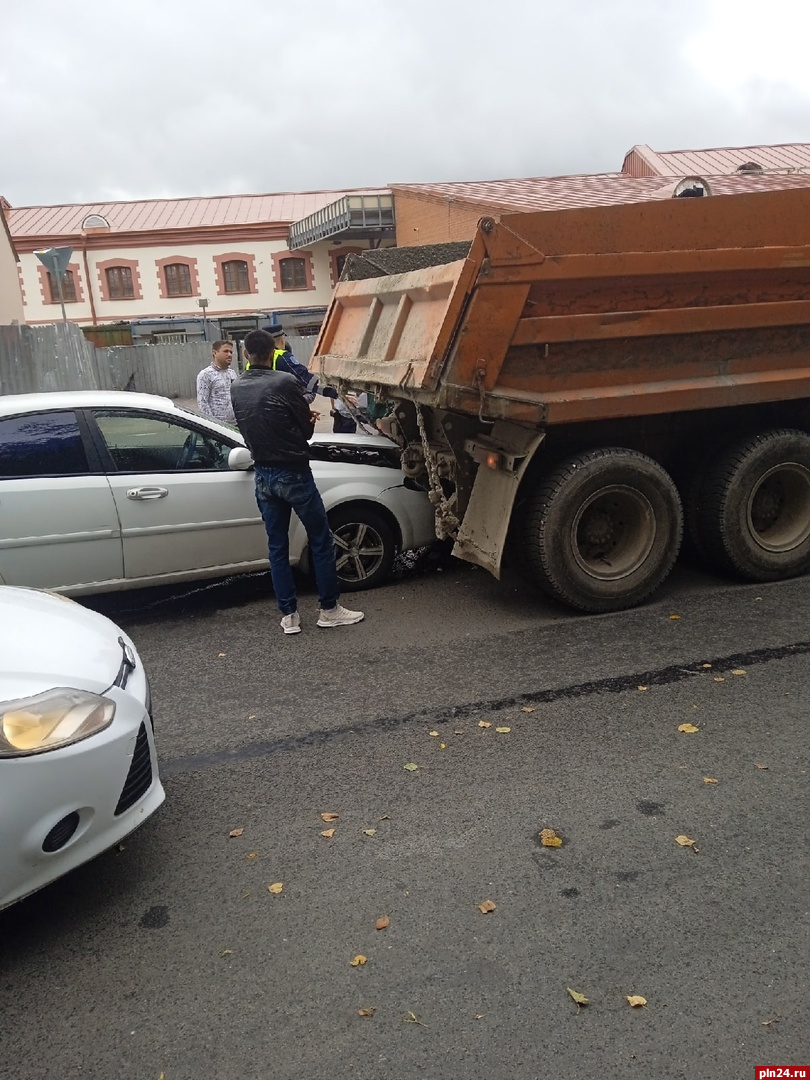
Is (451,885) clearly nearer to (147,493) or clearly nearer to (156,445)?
(147,493)

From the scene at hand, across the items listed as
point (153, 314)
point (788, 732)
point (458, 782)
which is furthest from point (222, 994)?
point (153, 314)

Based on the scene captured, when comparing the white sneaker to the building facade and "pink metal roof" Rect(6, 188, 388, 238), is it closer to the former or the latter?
the building facade

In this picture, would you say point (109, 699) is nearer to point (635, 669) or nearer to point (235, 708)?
point (235, 708)

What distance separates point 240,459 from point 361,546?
1094 millimetres

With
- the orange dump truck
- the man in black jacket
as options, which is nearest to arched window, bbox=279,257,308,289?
the orange dump truck

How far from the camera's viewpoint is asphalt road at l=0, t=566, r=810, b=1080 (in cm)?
250

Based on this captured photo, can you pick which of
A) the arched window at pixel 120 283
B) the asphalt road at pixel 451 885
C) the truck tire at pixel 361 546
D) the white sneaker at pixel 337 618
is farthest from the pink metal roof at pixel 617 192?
the arched window at pixel 120 283

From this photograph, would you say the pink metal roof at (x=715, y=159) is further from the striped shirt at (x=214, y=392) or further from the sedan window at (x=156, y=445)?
the sedan window at (x=156, y=445)

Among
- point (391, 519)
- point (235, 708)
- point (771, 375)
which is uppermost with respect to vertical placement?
point (771, 375)

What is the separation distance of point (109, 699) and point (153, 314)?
136 ft

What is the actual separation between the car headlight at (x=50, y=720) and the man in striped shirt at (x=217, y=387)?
5578 millimetres

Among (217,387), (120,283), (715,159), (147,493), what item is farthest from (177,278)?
(147,493)

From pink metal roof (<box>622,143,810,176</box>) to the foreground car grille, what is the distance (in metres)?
30.0

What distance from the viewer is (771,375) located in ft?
19.1
